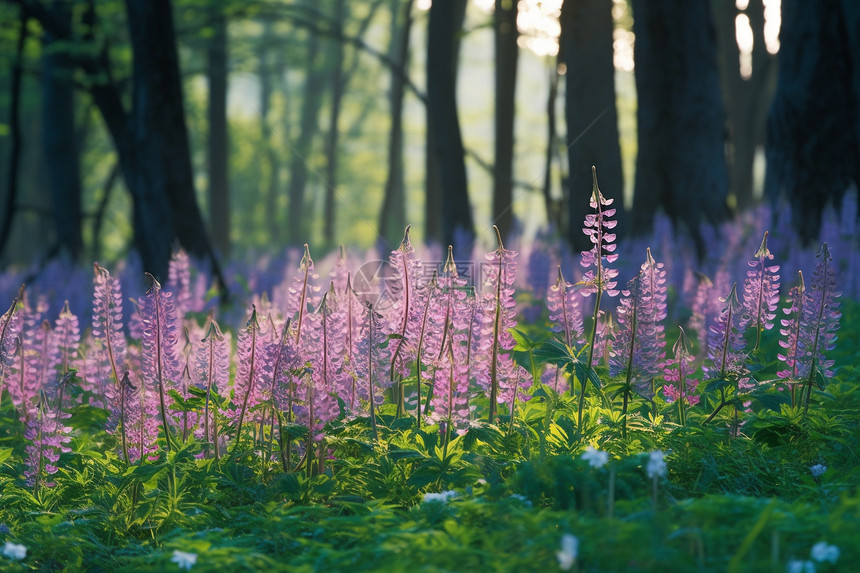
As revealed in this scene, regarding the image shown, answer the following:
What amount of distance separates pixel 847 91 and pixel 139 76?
783 cm

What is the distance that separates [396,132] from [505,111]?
6.73 metres

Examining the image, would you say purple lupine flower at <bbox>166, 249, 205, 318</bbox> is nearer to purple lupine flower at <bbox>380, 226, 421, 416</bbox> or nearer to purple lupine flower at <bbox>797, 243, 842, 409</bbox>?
purple lupine flower at <bbox>380, 226, 421, 416</bbox>

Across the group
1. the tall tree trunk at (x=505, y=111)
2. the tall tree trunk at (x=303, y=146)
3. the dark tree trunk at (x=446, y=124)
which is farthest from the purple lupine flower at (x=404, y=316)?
the tall tree trunk at (x=303, y=146)

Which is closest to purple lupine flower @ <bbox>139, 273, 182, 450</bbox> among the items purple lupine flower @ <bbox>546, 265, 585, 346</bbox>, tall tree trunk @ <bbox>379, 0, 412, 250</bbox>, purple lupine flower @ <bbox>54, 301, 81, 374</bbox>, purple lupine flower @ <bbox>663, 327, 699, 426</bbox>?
purple lupine flower @ <bbox>54, 301, 81, 374</bbox>

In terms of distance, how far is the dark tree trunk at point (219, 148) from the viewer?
1962cm

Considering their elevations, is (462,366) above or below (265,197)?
below

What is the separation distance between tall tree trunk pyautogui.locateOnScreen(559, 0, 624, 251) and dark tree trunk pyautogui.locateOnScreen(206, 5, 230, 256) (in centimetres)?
1220

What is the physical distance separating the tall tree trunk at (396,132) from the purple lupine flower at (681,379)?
372 inches

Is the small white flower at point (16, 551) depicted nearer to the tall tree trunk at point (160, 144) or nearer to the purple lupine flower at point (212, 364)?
the purple lupine flower at point (212, 364)

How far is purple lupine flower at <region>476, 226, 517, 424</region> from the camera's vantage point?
3.59m

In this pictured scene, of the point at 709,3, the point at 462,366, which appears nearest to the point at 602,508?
the point at 462,366

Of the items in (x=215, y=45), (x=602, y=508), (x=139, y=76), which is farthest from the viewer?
(x=215, y=45)

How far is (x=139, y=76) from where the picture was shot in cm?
945

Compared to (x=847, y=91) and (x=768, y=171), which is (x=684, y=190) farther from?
(x=847, y=91)
